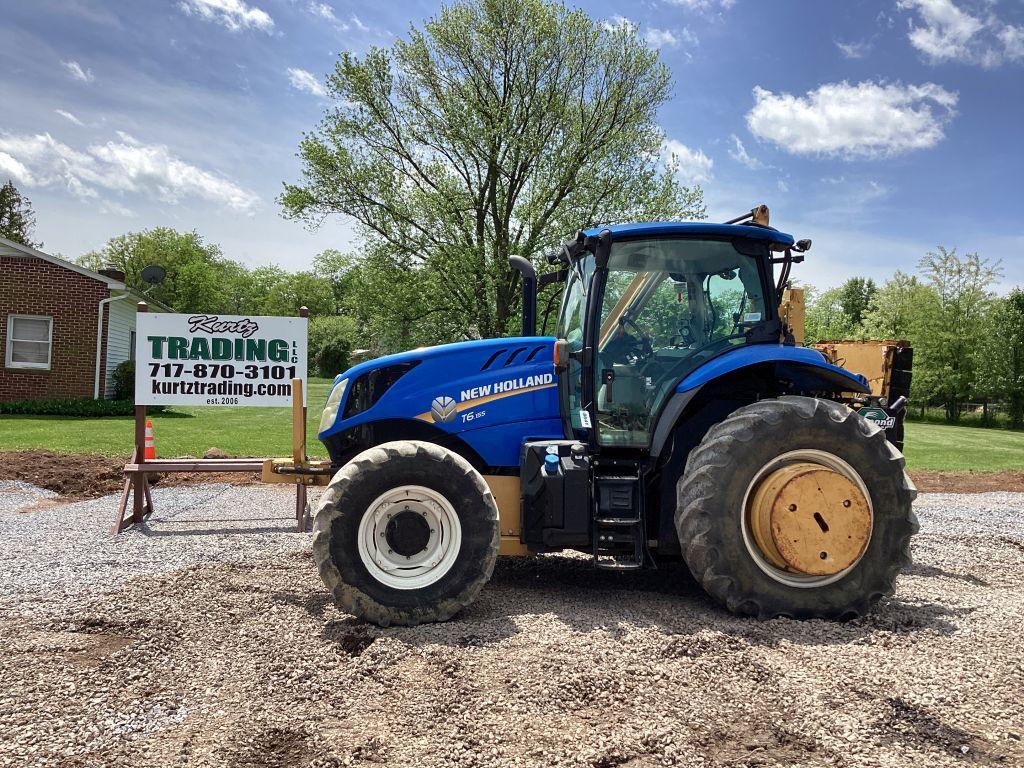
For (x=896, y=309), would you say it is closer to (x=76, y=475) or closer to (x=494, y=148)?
A: (x=494, y=148)

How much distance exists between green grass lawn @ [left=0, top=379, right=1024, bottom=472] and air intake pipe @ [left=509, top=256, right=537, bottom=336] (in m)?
8.31

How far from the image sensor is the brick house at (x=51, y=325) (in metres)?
19.7

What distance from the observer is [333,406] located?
5094mm

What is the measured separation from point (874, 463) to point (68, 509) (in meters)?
8.39

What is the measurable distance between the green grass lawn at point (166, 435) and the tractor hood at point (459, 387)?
209 inches

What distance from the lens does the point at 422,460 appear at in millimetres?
4258

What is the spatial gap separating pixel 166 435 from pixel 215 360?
7942 mm

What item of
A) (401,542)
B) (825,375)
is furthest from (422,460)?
(825,375)

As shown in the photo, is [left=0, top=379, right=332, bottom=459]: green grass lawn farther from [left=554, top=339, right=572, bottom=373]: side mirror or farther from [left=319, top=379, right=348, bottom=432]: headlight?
[left=554, top=339, right=572, bottom=373]: side mirror

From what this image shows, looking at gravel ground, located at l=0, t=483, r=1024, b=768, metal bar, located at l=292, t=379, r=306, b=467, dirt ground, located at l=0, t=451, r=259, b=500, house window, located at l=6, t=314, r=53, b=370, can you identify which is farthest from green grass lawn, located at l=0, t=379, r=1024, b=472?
gravel ground, located at l=0, t=483, r=1024, b=768

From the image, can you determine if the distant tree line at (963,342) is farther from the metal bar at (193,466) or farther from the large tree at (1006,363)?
the metal bar at (193,466)

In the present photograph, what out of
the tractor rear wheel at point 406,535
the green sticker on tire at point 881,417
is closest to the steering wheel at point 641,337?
the tractor rear wheel at point 406,535

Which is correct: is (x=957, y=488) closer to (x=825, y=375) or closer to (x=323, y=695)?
(x=825, y=375)

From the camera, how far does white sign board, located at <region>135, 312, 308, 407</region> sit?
7.91m
